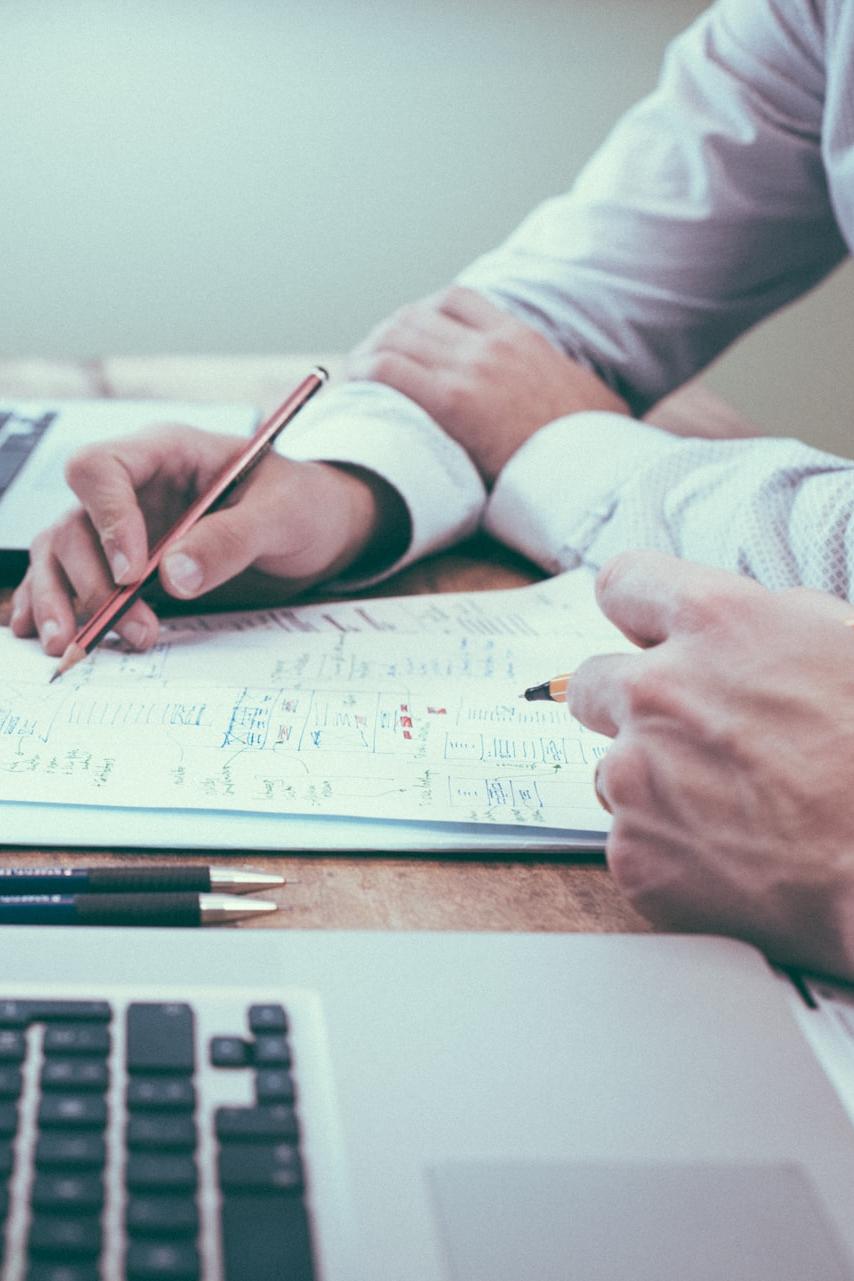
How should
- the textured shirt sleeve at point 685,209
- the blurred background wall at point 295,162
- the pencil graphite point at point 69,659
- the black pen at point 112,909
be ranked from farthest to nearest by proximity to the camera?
the blurred background wall at point 295,162
the textured shirt sleeve at point 685,209
the pencil graphite point at point 69,659
the black pen at point 112,909

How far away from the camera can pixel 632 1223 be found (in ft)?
0.90

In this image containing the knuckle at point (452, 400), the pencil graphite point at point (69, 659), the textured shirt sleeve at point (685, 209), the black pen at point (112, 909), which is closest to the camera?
the black pen at point (112, 909)

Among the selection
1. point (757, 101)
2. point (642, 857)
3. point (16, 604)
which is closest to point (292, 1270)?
point (642, 857)

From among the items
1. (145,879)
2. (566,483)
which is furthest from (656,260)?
(145,879)

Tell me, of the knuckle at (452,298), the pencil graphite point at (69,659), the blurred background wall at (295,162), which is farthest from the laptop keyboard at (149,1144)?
the blurred background wall at (295,162)

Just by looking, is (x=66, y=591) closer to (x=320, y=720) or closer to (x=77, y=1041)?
(x=320, y=720)

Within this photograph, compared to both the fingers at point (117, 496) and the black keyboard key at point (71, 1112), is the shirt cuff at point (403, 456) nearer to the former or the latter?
the fingers at point (117, 496)

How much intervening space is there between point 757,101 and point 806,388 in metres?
1.21

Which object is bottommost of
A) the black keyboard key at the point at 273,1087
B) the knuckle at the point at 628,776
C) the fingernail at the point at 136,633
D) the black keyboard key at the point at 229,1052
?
the fingernail at the point at 136,633

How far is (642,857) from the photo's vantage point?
398mm

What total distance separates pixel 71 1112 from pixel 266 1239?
57mm

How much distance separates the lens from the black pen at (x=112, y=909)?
375 millimetres

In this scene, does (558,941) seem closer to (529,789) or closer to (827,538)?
(529,789)

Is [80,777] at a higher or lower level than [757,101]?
lower
